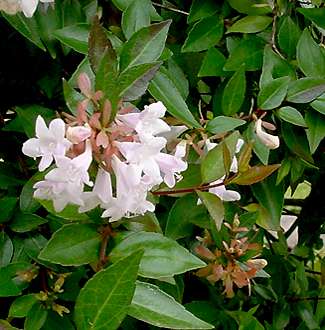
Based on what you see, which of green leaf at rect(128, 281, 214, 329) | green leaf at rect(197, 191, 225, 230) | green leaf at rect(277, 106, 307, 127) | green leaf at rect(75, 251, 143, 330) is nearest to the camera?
green leaf at rect(75, 251, 143, 330)

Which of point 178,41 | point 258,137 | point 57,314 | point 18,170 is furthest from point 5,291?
point 178,41

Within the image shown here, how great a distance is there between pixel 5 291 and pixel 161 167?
294 millimetres

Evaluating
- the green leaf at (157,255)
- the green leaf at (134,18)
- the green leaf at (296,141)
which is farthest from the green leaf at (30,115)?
the green leaf at (296,141)

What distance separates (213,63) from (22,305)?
1.63 ft

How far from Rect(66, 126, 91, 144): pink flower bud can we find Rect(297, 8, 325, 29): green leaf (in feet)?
1.99

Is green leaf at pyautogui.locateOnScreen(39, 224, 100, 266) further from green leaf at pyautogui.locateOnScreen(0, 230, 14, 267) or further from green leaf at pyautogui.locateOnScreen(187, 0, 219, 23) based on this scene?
green leaf at pyautogui.locateOnScreen(187, 0, 219, 23)

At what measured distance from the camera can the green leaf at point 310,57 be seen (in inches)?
48.0

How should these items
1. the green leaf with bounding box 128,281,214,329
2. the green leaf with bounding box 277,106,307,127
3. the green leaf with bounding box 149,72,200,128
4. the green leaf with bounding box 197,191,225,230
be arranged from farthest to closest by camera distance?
the green leaf with bounding box 277,106,307,127
the green leaf with bounding box 149,72,200,128
the green leaf with bounding box 197,191,225,230
the green leaf with bounding box 128,281,214,329

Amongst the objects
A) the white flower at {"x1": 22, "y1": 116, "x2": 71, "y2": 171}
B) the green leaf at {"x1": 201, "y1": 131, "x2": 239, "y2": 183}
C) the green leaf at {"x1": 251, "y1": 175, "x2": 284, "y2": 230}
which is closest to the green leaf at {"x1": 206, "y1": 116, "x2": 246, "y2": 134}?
the green leaf at {"x1": 201, "y1": 131, "x2": 239, "y2": 183}

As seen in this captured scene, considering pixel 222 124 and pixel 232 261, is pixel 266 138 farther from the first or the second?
pixel 232 261

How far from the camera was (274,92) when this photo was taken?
116 centimetres

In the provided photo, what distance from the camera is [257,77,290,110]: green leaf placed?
116 cm

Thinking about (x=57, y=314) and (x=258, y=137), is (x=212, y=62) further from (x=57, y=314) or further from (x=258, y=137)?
(x=57, y=314)

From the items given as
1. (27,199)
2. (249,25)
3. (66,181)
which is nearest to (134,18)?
(249,25)
